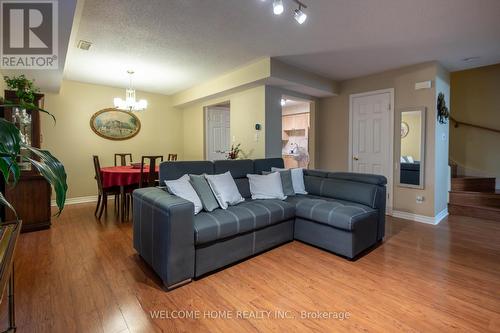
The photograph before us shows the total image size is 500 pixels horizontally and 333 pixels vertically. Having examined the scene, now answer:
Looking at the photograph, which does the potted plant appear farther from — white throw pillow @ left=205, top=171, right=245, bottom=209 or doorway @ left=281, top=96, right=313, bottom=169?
doorway @ left=281, top=96, right=313, bottom=169

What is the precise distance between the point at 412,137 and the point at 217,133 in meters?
3.95

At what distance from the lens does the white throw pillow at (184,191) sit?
2415mm

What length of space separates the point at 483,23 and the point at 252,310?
364 cm

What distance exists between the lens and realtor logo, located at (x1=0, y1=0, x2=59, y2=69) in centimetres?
227

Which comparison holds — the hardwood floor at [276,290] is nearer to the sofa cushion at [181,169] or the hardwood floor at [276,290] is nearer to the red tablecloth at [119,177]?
the sofa cushion at [181,169]

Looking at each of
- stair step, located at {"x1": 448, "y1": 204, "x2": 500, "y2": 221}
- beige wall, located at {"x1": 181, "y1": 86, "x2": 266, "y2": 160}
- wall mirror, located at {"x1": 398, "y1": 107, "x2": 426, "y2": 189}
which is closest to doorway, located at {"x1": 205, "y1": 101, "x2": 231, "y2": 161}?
beige wall, located at {"x1": 181, "y1": 86, "x2": 266, "y2": 160}

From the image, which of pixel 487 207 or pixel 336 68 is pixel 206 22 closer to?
pixel 336 68

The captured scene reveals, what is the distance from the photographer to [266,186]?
126 inches

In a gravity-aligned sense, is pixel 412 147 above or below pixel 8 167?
above

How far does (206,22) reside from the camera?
2639 millimetres

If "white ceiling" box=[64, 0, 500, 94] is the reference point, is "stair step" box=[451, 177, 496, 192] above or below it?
below

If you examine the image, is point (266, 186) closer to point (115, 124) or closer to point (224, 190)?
point (224, 190)

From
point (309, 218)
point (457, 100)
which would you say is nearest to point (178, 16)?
point (309, 218)

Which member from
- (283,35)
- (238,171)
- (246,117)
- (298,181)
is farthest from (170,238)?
(246,117)
